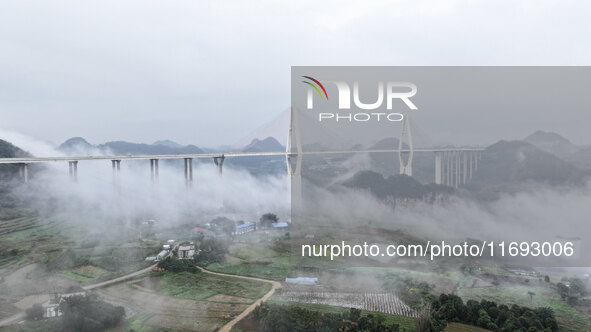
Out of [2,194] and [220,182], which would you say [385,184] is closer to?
[220,182]

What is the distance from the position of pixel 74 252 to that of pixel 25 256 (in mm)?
1172

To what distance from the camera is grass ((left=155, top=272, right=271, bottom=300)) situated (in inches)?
398

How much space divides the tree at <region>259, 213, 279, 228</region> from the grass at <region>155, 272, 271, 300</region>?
17.6 ft

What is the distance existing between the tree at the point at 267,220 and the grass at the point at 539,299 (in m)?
8.36

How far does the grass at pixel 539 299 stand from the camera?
30.1 feet

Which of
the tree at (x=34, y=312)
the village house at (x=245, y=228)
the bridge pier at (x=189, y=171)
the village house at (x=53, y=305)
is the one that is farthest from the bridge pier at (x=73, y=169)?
the village house at (x=245, y=228)

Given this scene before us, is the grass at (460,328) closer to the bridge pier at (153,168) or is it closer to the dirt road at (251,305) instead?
the dirt road at (251,305)

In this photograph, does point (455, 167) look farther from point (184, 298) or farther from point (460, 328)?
point (184, 298)

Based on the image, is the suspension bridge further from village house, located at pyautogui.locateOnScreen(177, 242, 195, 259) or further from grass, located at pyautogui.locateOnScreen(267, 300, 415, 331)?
grass, located at pyautogui.locateOnScreen(267, 300, 415, 331)

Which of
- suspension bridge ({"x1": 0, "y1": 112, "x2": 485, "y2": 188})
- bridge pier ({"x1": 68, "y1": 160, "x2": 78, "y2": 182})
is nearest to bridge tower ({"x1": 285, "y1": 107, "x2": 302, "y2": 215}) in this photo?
suspension bridge ({"x1": 0, "y1": 112, "x2": 485, "y2": 188})

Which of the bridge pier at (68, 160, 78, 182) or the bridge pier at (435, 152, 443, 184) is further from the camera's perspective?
the bridge pier at (435, 152, 443, 184)

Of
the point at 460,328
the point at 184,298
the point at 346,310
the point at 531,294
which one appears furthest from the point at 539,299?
the point at 184,298

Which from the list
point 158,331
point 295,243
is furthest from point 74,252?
point 295,243

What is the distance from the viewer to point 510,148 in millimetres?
20297
